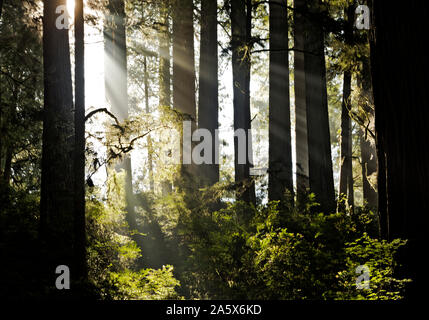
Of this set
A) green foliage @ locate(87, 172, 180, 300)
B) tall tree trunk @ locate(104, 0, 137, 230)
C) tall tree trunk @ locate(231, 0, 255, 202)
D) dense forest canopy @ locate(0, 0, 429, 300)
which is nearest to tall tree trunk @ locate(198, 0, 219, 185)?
dense forest canopy @ locate(0, 0, 429, 300)

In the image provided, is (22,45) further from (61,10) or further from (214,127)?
(214,127)

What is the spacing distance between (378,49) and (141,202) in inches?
402

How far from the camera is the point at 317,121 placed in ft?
36.8

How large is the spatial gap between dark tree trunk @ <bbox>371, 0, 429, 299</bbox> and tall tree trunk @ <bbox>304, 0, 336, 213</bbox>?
525 centimetres

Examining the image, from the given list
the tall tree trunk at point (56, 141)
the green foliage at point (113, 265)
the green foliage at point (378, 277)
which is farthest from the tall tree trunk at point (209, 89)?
the green foliage at point (378, 277)

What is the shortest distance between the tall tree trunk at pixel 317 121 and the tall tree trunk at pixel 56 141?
6209 mm

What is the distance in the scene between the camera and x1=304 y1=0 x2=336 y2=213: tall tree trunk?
34.9 ft

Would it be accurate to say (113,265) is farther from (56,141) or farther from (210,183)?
(210,183)

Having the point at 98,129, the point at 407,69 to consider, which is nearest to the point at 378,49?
the point at 407,69

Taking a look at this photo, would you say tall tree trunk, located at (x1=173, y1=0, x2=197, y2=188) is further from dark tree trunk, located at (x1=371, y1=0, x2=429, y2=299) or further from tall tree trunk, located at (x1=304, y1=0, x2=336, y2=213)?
dark tree trunk, located at (x1=371, y1=0, x2=429, y2=299)

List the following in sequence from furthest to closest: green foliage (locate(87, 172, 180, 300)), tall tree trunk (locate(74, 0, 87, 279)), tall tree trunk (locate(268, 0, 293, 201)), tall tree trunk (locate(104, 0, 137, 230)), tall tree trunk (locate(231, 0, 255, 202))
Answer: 1. tall tree trunk (locate(104, 0, 137, 230))
2. tall tree trunk (locate(268, 0, 293, 201))
3. tall tree trunk (locate(231, 0, 255, 202))
4. tall tree trunk (locate(74, 0, 87, 279))
5. green foliage (locate(87, 172, 180, 300))

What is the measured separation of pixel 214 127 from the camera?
1242 centimetres

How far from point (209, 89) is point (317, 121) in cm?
368

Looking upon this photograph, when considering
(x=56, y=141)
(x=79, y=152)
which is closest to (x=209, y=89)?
(x=56, y=141)
